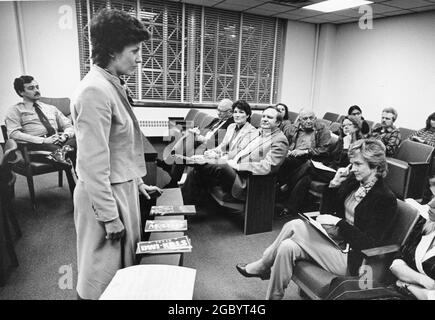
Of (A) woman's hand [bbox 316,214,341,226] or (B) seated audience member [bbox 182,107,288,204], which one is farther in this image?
(B) seated audience member [bbox 182,107,288,204]

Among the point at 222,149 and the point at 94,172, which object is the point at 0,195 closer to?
the point at 94,172

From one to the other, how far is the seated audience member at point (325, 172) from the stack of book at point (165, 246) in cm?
210

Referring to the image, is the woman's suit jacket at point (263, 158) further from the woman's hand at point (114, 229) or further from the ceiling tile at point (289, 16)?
the ceiling tile at point (289, 16)

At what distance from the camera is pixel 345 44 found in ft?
21.4

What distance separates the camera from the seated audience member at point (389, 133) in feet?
11.9

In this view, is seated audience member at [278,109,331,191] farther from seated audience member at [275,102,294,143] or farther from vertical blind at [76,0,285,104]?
vertical blind at [76,0,285,104]

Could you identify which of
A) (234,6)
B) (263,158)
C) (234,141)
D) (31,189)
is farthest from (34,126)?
(234,6)

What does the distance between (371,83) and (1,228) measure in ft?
20.0

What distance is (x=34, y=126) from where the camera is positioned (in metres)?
3.41

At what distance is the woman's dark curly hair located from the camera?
1201 mm

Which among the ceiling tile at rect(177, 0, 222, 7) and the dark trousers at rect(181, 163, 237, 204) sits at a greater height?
the ceiling tile at rect(177, 0, 222, 7)

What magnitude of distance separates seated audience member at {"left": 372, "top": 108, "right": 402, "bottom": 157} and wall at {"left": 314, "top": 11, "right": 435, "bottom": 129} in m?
1.80

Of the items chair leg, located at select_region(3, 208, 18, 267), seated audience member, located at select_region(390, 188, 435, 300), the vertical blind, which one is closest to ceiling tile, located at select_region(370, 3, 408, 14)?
the vertical blind

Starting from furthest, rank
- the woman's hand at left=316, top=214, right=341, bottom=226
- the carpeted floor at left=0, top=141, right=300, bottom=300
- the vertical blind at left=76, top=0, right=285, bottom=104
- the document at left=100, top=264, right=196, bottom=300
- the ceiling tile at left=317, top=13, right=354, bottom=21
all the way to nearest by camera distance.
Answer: the ceiling tile at left=317, top=13, right=354, bottom=21 → the vertical blind at left=76, top=0, right=285, bottom=104 → the carpeted floor at left=0, top=141, right=300, bottom=300 → the woman's hand at left=316, top=214, right=341, bottom=226 → the document at left=100, top=264, right=196, bottom=300
